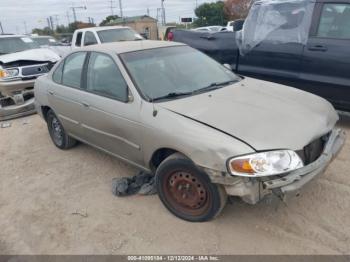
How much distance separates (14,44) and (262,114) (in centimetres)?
805

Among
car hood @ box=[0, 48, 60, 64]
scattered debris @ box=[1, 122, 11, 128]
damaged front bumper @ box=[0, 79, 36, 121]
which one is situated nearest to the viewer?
scattered debris @ box=[1, 122, 11, 128]

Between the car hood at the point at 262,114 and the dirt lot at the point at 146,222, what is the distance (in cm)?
52

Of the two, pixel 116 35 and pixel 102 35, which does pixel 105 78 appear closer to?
pixel 102 35

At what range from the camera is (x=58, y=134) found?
4.98 meters

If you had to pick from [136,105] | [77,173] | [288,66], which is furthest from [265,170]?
[288,66]

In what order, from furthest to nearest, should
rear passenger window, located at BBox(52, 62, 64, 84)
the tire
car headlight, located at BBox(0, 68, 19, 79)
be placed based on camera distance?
car headlight, located at BBox(0, 68, 19, 79) → rear passenger window, located at BBox(52, 62, 64, 84) → the tire

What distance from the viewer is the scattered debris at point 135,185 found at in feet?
11.9

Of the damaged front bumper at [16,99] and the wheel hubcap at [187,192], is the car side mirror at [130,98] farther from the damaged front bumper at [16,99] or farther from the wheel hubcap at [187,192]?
the damaged front bumper at [16,99]

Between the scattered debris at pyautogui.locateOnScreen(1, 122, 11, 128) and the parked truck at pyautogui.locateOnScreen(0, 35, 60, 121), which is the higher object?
the parked truck at pyautogui.locateOnScreen(0, 35, 60, 121)

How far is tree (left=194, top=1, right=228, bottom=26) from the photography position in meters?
52.1

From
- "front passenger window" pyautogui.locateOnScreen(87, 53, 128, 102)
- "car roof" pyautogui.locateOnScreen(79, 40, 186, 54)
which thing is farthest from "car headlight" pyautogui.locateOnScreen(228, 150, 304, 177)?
"car roof" pyautogui.locateOnScreen(79, 40, 186, 54)

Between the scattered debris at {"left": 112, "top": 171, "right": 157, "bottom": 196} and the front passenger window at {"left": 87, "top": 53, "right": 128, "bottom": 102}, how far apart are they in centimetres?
97

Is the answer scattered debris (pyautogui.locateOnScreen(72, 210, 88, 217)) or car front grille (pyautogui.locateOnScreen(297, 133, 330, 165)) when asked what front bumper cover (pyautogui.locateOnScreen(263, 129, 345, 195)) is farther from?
scattered debris (pyautogui.locateOnScreen(72, 210, 88, 217))

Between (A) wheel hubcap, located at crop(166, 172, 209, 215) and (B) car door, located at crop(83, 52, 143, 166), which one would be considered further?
(B) car door, located at crop(83, 52, 143, 166)
